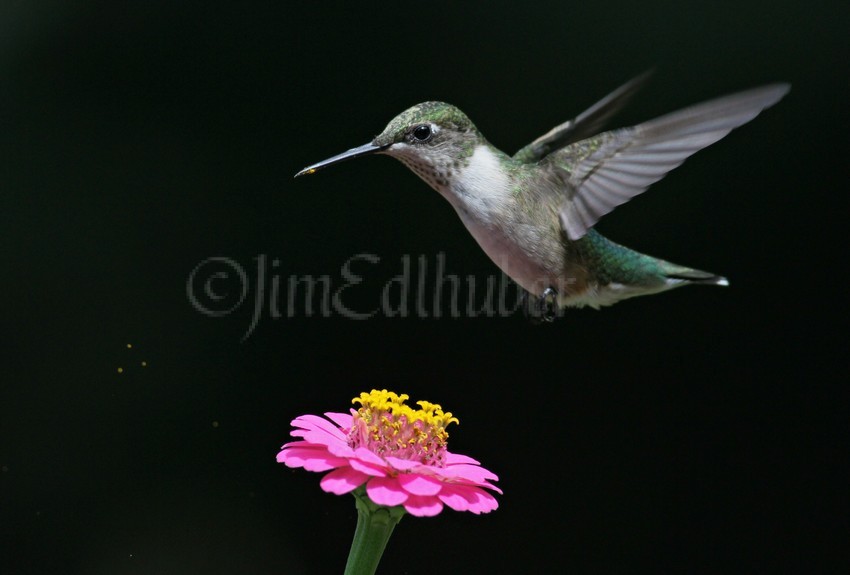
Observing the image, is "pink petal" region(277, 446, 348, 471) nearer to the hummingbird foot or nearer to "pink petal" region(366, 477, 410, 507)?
"pink petal" region(366, 477, 410, 507)

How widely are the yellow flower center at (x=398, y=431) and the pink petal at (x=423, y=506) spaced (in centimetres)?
9

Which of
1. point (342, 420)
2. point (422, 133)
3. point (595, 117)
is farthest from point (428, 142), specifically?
point (342, 420)

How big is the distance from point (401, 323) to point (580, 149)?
979 millimetres

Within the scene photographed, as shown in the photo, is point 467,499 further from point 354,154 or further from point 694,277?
point 694,277

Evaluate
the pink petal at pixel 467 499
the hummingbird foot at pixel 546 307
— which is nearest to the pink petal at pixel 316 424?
the pink petal at pixel 467 499

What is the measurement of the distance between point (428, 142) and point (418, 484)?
327 mm

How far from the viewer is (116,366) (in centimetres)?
183

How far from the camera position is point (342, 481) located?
2.19 feet

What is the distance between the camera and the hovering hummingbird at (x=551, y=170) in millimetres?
803

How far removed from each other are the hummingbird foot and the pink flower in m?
0.21

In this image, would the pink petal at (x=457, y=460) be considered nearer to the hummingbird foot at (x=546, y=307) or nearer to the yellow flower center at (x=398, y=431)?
the yellow flower center at (x=398, y=431)

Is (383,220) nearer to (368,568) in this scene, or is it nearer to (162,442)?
(162,442)

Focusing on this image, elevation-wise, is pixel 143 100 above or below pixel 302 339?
above

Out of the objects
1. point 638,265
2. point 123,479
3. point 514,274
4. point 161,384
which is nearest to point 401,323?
point 161,384
